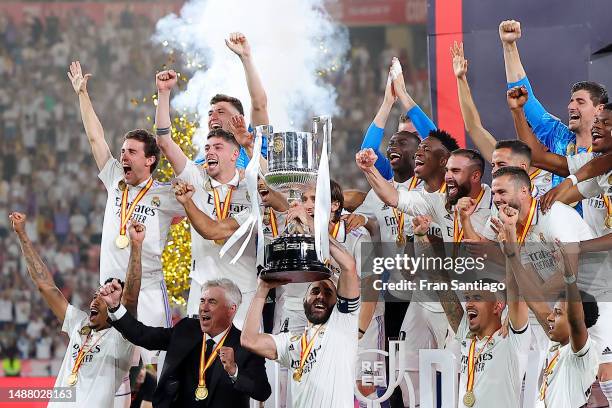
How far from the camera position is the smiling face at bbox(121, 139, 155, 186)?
6.82 m

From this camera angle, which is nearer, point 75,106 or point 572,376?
point 572,376

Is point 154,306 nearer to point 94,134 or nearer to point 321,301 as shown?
point 94,134

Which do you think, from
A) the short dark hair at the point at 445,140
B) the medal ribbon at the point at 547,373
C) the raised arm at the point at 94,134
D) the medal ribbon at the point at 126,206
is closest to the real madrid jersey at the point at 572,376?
the medal ribbon at the point at 547,373

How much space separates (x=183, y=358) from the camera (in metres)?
6.20

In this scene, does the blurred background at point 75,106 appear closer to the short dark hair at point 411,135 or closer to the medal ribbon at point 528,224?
the short dark hair at point 411,135

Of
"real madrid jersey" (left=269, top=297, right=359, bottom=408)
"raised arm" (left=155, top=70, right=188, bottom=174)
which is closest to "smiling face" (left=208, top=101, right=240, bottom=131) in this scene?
"raised arm" (left=155, top=70, right=188, bottom=174)

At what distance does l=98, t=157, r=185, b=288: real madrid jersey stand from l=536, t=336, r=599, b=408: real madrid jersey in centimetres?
225

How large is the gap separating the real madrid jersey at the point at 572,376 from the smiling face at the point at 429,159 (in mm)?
1322

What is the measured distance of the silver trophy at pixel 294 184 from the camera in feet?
18.2

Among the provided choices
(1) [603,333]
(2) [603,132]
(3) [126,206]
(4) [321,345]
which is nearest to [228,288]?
(4) [321,345]

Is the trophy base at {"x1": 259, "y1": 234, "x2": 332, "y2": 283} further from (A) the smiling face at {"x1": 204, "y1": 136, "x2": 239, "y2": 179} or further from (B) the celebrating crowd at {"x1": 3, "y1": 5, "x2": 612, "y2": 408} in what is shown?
(A) the smiling face at {"x1": 204, "y1": 136, "x2": 239, "y2": 179}

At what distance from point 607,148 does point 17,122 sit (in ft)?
28.7

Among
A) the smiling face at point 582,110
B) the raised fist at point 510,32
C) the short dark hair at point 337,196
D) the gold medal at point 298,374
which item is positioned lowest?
the gold medal at point 298,374

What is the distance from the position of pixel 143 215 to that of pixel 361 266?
4.00 feet
